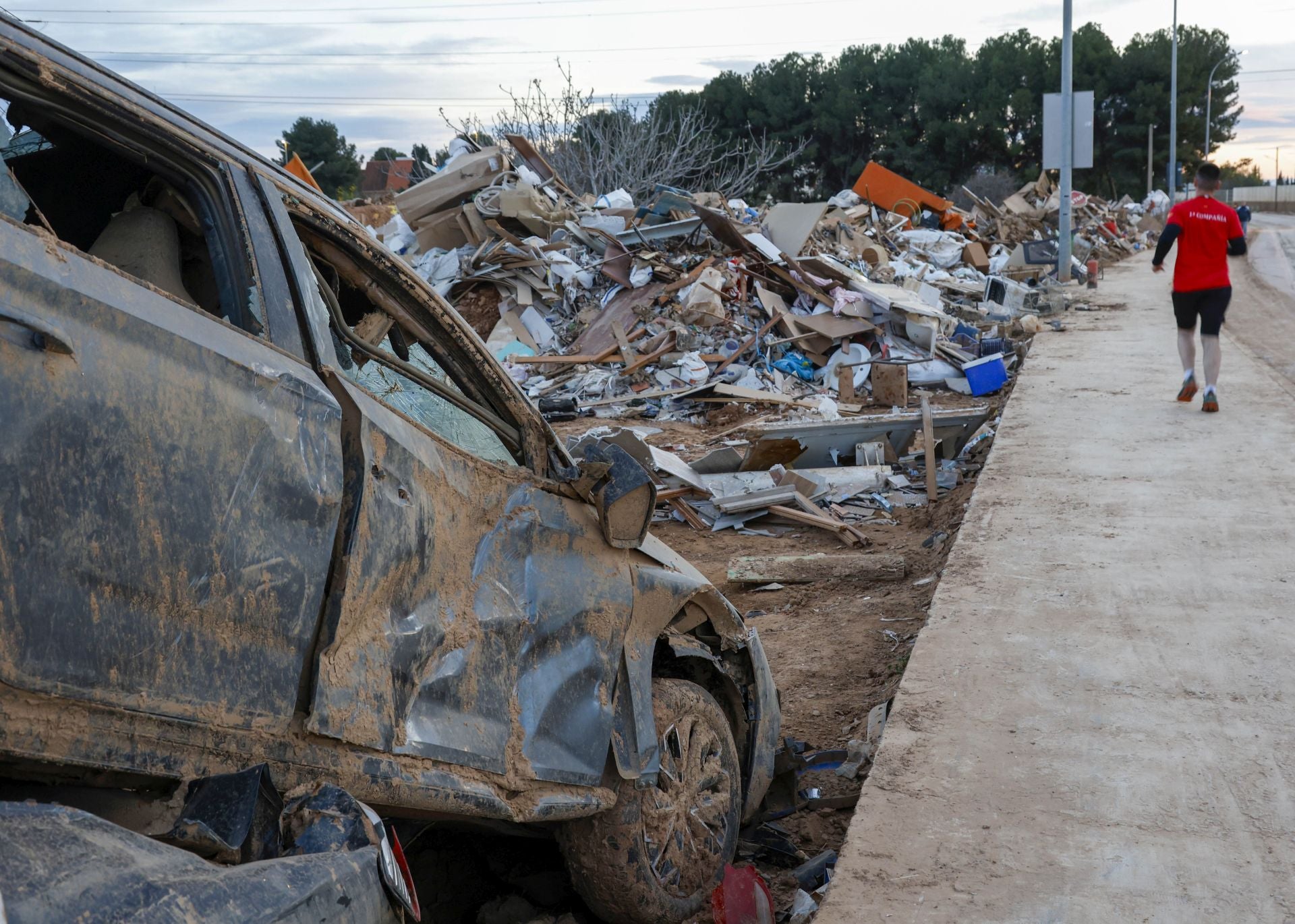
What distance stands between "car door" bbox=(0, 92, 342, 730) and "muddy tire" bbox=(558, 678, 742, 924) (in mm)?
1367

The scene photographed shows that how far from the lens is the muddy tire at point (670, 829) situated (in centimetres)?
325

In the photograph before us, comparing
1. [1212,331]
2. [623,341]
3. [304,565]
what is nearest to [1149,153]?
[623,341]

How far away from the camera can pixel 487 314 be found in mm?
17422

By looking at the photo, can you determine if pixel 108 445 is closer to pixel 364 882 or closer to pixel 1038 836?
pixel 364 882

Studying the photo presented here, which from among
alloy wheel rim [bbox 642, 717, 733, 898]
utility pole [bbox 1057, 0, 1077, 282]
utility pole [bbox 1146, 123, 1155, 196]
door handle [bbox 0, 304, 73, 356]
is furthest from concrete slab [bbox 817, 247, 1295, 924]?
utility pole [bbox 1146, 123, 1155, 196]

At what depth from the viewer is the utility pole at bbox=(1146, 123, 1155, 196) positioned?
190 ft

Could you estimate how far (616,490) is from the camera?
3.09m

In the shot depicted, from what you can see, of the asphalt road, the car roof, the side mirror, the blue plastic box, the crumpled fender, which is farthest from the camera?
the asphalt road

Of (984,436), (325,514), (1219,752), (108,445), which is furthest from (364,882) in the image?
(984,436)

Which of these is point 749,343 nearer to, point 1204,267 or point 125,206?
point 1204,267

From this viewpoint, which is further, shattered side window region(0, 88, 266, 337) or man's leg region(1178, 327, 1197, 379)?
man's leg region(1178, 327, 1197, 379)

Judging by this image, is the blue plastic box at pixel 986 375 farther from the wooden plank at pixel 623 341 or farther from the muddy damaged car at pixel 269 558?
the muddy damaged car at pixel 269 558

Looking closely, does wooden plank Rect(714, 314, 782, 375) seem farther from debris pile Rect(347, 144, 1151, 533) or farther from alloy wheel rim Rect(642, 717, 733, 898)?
alloy wheel rim Rect(642, 717, 733, 898)

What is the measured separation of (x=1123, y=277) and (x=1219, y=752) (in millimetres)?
23378
